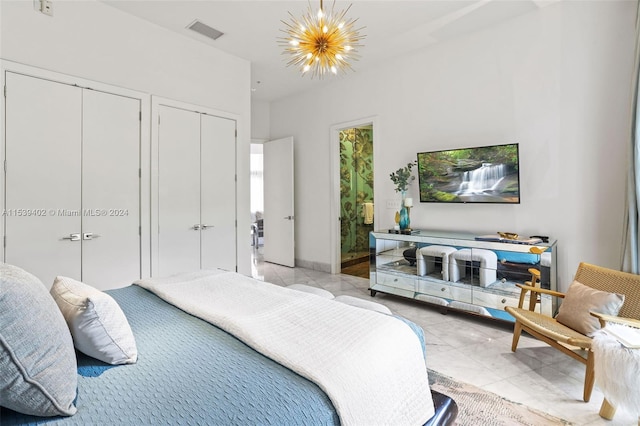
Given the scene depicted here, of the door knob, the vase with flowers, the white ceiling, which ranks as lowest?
the door knob

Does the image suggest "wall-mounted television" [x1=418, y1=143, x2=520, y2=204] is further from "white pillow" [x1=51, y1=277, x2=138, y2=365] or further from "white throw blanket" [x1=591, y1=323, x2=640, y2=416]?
"white pillow" [x1=51, y1=277, x2=138, y2=365]

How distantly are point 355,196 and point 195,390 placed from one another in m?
5.68

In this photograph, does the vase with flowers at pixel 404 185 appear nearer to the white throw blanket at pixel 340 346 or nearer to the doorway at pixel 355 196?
the doorway at pixel 355 196

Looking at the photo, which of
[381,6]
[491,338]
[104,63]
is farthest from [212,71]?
[491,338]

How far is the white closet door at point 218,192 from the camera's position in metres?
4.00

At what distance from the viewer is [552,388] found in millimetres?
2094

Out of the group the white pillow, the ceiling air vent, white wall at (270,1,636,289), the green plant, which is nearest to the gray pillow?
the white pillow

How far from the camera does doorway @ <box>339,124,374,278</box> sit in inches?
239

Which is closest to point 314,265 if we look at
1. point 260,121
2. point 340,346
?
point 260,121

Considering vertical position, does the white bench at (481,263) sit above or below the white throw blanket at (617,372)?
above

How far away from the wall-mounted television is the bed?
256 cm

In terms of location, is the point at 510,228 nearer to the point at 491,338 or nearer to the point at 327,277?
the point at 491,338

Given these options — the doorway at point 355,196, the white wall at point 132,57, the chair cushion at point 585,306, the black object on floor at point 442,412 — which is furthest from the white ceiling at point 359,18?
the black object on floor at point 442,412

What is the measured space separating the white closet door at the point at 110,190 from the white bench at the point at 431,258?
306cm
